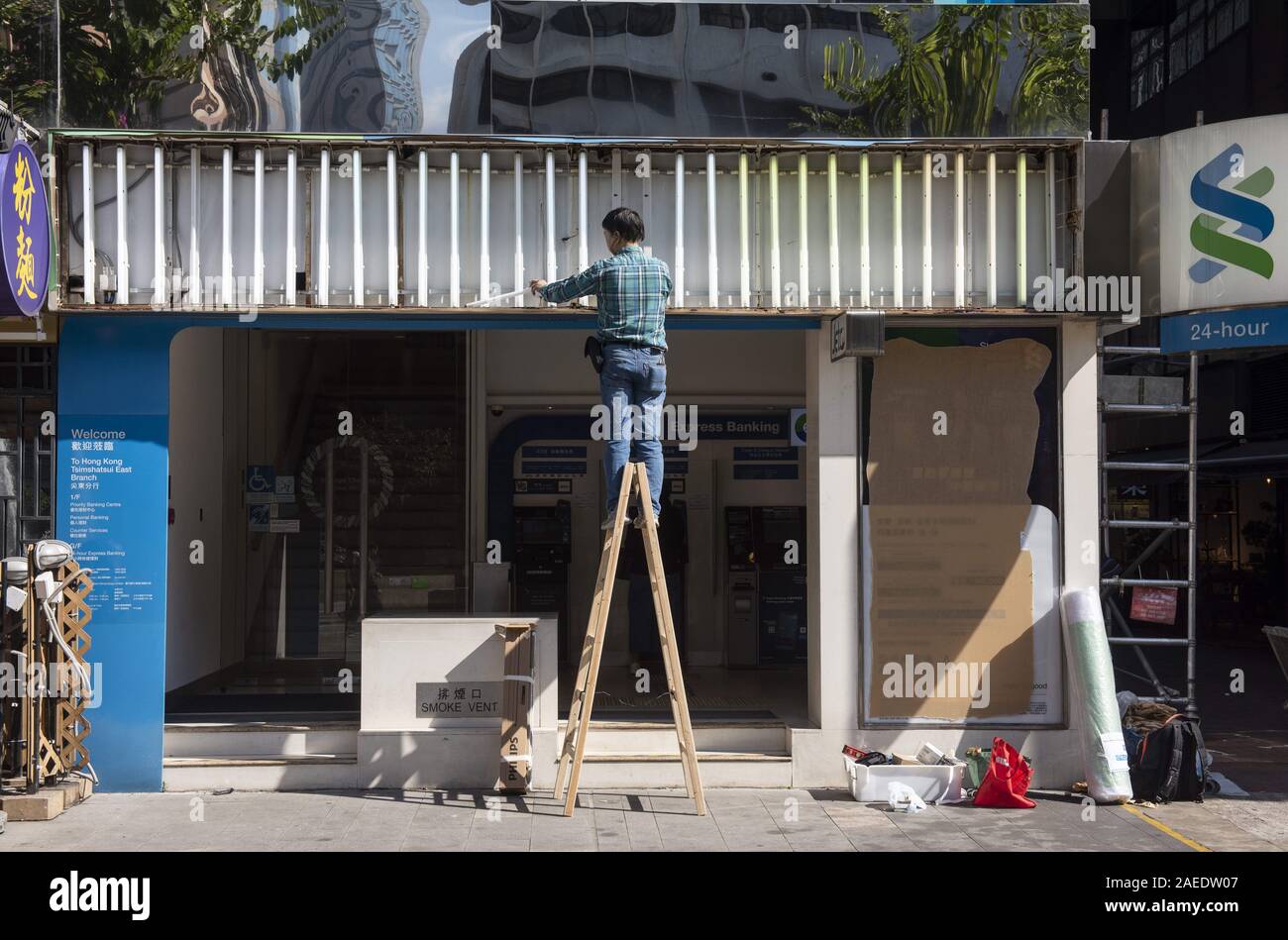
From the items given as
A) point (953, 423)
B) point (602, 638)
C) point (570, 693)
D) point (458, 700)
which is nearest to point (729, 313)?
point (953, 423)

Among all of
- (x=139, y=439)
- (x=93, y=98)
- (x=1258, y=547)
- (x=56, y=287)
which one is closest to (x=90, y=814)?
(x=139, y=439)

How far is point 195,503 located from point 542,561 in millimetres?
3085

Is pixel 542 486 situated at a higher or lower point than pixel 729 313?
lower

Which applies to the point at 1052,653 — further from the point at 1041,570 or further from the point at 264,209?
the point at 264,209

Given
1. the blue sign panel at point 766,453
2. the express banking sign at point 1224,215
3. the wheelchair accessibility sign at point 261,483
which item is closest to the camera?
the express banking sign at point 1224,215

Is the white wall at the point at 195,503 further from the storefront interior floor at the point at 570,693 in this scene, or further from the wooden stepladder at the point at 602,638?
the wooden stepladder at the point at 602,638

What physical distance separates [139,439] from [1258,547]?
1540 centimetres

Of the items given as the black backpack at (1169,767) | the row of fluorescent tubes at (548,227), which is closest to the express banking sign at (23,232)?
the row of fluorescent tubes at (548,227)

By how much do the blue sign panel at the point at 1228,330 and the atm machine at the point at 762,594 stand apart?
4313mm

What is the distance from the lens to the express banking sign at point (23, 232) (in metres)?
6.94

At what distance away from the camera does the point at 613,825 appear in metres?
7.17

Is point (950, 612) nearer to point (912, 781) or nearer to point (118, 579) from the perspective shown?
point (912, 781)

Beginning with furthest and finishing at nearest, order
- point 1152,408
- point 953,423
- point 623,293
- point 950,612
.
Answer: point 1152,408
point 953,423
point 950,612
point 623,293

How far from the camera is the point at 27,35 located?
799 centimetres
